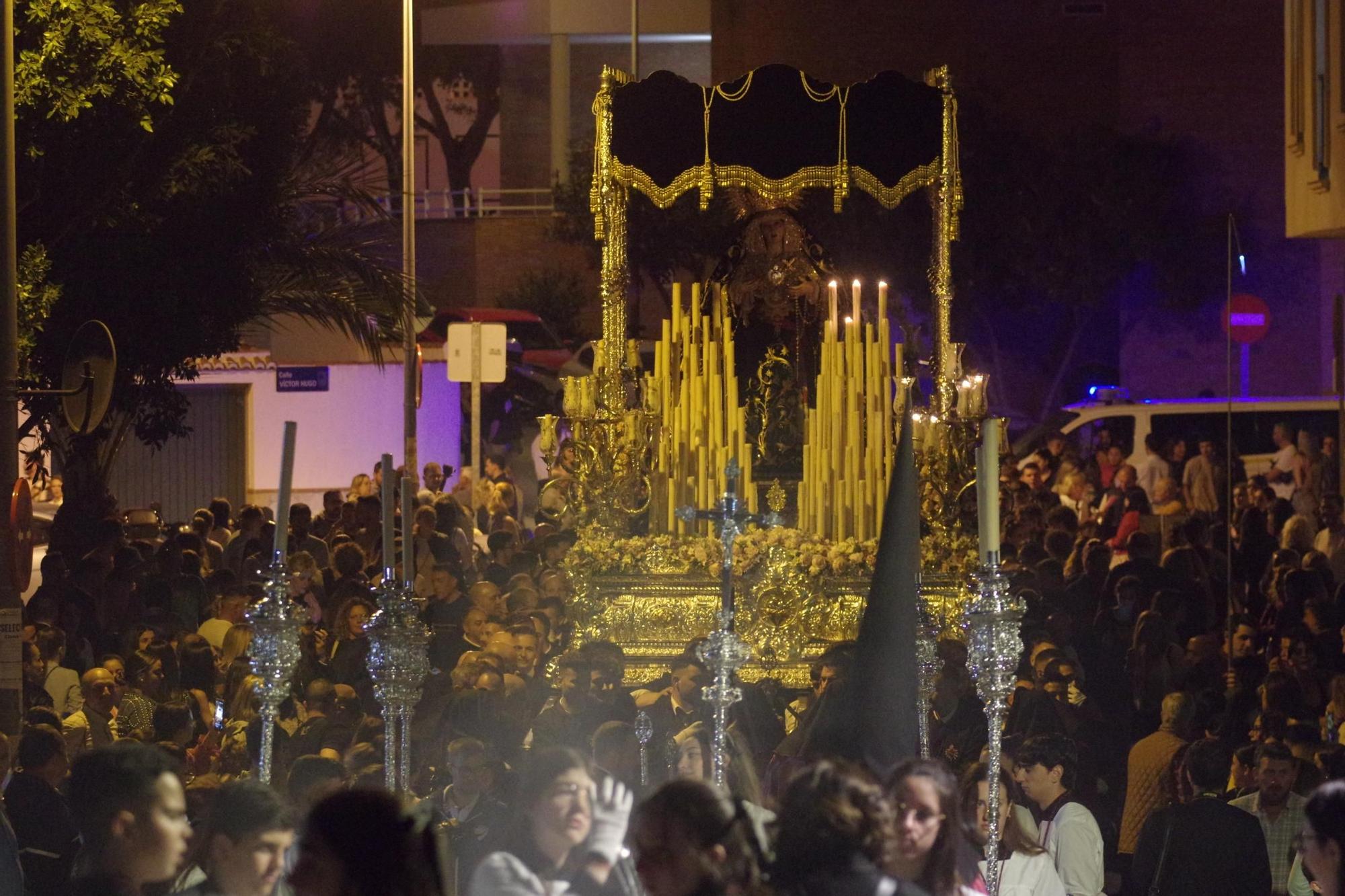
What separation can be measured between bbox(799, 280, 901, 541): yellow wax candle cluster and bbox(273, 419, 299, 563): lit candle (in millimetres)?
6631

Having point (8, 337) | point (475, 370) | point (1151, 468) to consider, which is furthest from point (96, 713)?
point (1151, 468)

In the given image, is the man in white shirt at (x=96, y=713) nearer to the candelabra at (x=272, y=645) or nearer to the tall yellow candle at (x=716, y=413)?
the candelabra at (x=272, y=645)

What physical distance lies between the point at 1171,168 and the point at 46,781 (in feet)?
81.0

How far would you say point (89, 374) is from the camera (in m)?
8.96

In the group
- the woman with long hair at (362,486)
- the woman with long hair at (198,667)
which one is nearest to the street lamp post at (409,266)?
the woman with long hair at (362,486)

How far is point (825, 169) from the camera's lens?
39.9 ft

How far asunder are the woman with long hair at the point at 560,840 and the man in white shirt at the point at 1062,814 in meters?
2.22

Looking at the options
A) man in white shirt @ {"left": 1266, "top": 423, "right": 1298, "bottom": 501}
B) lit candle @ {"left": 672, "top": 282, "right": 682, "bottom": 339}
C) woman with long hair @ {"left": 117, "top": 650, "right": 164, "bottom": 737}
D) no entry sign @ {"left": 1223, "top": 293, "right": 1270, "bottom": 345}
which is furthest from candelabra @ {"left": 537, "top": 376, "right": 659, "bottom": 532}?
no entry sign @ {"left": 1223, "top": 293, "right": 1270, "bottom": 345}

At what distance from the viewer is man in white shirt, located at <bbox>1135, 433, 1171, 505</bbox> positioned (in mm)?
19375

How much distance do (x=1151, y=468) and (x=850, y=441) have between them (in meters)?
8.63

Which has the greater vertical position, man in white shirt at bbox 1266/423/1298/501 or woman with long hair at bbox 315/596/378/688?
man in white shirt at bbox 1266/423/1298/501

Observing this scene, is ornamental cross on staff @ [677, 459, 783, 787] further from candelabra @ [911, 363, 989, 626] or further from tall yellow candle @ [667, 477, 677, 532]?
candelabra @ [911, 363, 989, 626]

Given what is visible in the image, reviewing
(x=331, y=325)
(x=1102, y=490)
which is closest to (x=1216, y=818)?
(x=331, y=325)

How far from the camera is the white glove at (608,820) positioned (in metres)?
4.85
